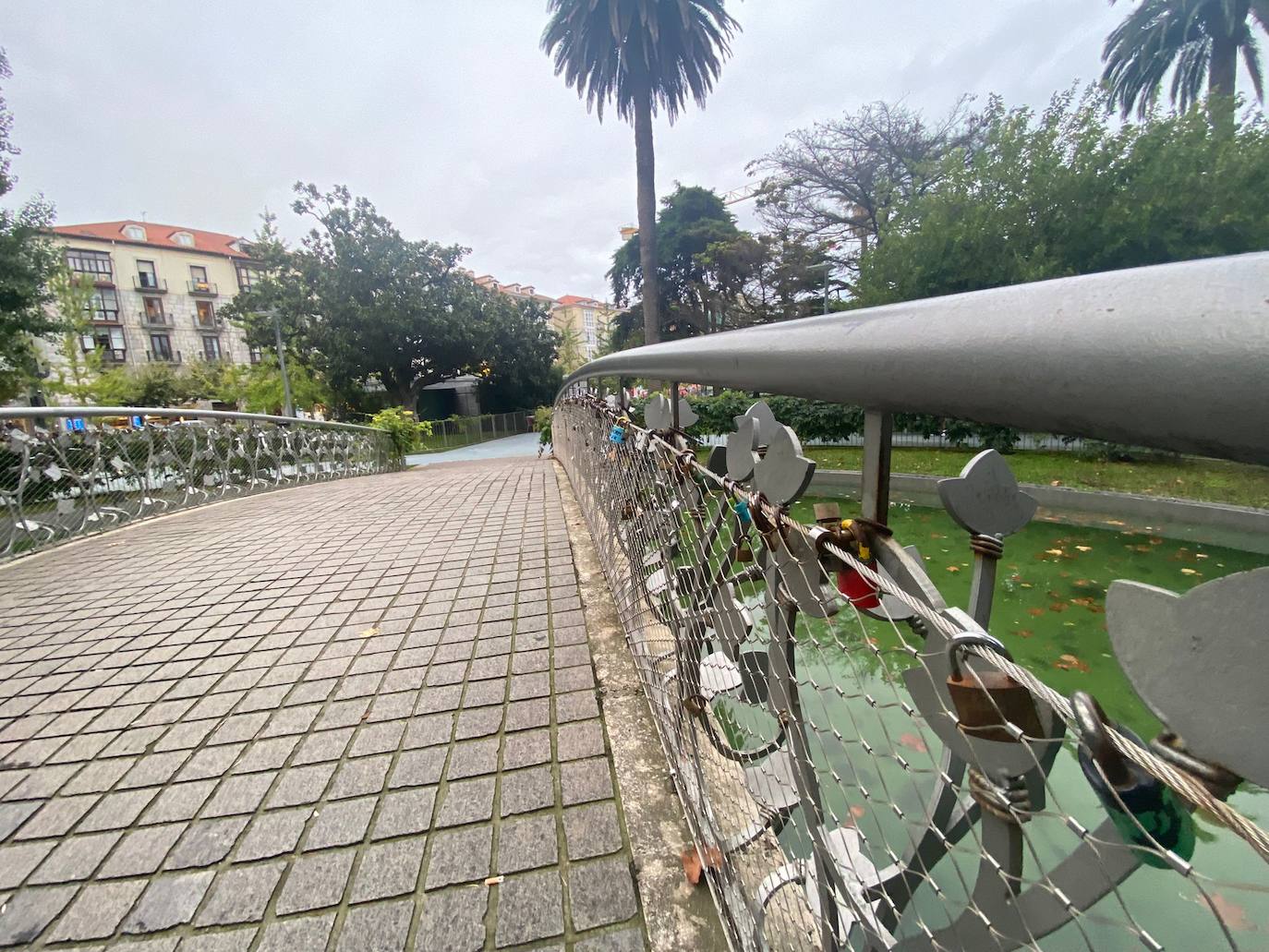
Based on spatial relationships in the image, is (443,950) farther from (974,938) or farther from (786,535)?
(786,535)

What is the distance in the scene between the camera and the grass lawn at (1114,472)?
8.45 meters

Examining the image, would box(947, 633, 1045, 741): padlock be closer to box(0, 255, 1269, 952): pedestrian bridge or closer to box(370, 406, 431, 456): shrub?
box(0, 255, 1269, 952): pedestrian bridge

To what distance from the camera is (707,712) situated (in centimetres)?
154

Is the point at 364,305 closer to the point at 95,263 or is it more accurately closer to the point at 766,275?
the point at 766,275

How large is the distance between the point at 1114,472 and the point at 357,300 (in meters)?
29.4

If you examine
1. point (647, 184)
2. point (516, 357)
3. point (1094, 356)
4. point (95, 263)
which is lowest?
point (1094, 356)

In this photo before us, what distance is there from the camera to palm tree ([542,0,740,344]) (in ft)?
52.1

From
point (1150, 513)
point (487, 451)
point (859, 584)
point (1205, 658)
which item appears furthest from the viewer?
point (487, 451)

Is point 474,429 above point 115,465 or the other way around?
the other way around

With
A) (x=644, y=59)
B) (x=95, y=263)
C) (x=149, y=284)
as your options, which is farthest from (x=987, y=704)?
(x=95, y=263)

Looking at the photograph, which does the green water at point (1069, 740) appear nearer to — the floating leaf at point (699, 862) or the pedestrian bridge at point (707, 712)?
the pedestrian bridge at point (707, 712)

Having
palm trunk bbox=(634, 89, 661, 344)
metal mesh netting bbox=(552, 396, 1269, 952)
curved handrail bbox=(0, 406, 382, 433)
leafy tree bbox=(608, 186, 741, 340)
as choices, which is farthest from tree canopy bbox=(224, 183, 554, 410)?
metal mesh netting bbox=(552, 396, 1269, 952)

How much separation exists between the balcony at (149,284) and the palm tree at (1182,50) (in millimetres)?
64263

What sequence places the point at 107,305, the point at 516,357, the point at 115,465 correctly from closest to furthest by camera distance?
1. the point at 115,465
2. the point at 516,357
3. the point at 107,305
